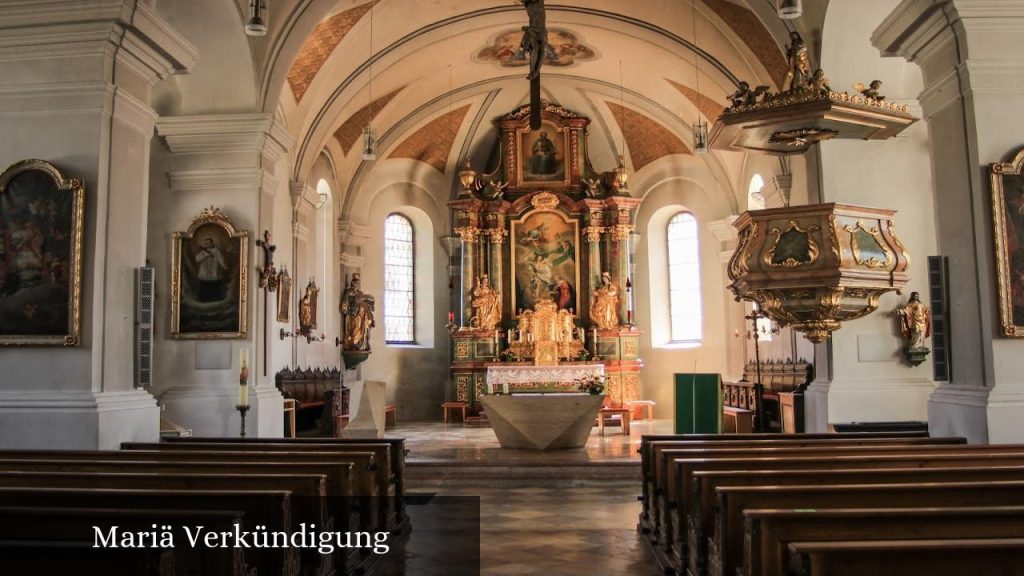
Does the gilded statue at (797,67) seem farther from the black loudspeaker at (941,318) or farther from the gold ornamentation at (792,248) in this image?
the black loudspeaker at (941,318)

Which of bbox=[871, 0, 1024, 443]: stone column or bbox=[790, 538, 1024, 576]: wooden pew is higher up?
bbox=[871, 0, 1024, 443]: stone column

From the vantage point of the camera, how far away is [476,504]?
25.5ft

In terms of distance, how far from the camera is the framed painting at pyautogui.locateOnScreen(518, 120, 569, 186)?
17125 mm

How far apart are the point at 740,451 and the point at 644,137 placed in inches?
498

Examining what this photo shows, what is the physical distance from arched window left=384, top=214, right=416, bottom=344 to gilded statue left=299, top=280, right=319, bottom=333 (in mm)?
3895

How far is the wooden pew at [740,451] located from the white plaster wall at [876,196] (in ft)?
9.81

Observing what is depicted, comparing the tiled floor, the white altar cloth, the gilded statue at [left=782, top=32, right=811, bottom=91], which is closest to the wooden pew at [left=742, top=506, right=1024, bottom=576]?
the tiled floor

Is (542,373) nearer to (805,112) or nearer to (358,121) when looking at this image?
(358,121)

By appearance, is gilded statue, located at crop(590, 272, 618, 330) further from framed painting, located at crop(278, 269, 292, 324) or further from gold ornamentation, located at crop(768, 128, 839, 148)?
gold ornamentation, located at crop(768, 128, 839, 148)

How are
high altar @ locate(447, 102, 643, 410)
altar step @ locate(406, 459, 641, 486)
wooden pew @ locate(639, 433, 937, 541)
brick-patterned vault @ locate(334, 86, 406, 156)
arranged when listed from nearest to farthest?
wooden pew @ locate(639, 433, 937, 541) → altar step @ locate(406, 459, 641, 486) → brick-patterned vault @ locate(334, 86, 406, 156) → high altar @ locate(447, 102, 643, 410)

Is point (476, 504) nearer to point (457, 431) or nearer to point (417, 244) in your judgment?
point (457, 431)

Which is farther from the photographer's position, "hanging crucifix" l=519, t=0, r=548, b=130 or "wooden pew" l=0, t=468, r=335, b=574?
"hanging crucifix" l=519, t=0, r=548, b=130

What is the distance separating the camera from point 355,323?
1458 cm

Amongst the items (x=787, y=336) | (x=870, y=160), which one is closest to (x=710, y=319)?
(x=787, y=336)
